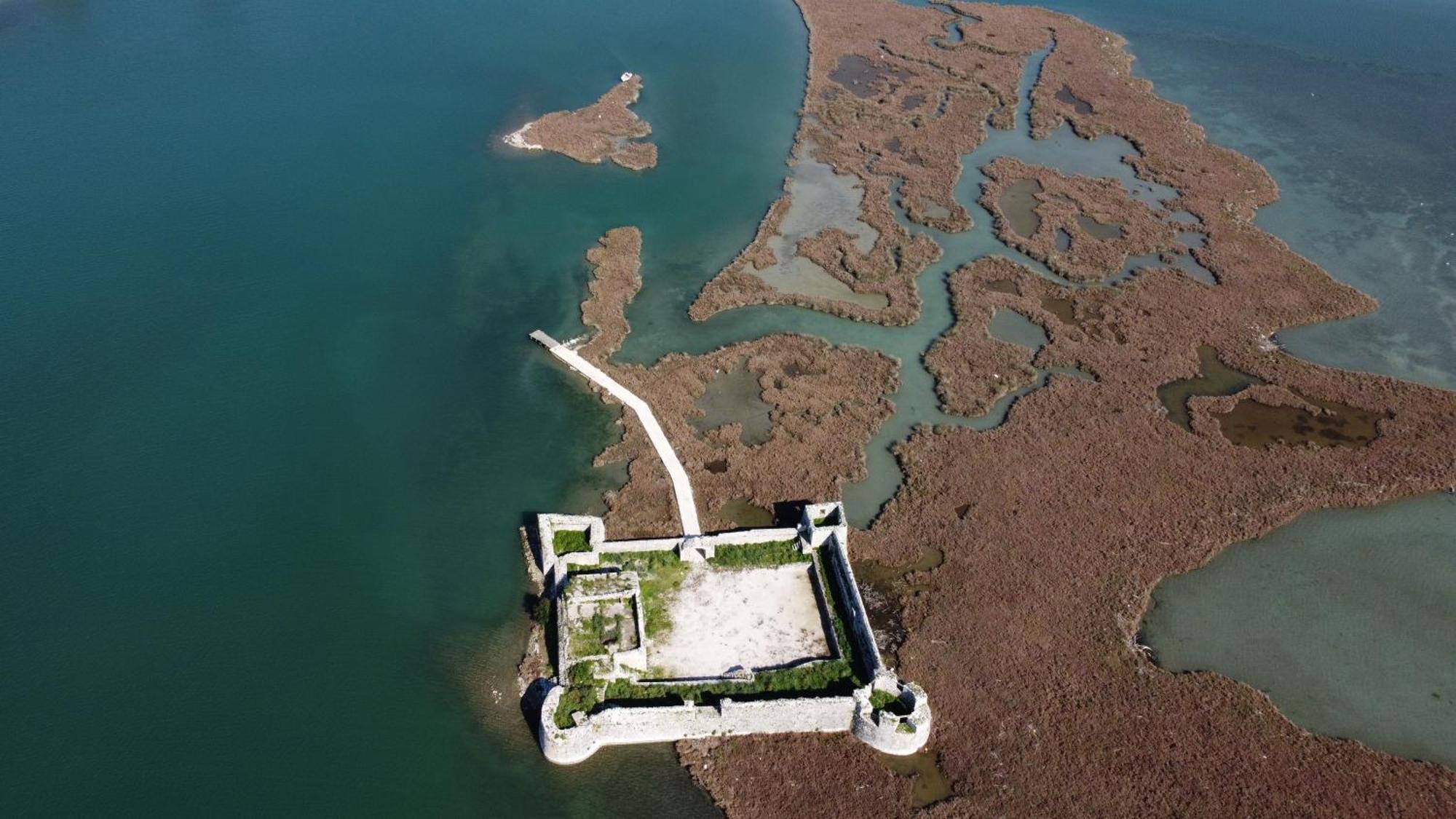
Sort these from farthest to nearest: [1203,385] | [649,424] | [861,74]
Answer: [861,74]
[1203,385]
[649,424]

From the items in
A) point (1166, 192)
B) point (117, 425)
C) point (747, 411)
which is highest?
point (1166, 192)

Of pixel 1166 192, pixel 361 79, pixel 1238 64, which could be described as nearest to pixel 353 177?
pixel 361 79

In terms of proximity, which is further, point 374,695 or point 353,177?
point 353,177

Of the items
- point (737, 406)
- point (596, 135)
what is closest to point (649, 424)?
point (737, 406)

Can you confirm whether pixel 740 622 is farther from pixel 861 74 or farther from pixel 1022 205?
pixel 861 74

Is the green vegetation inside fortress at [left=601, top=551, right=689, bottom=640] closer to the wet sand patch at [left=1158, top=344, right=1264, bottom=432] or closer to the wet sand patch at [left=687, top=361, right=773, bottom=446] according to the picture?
the wet sand patch at [left=687, top=361, right=773, bottom=446]

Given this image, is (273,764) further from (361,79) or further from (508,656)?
(361,79)

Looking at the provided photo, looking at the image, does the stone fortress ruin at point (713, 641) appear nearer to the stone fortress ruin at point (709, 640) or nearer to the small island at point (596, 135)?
the stone fortress ruin at point (709, 640)

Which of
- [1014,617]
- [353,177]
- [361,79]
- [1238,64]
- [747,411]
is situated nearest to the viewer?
[1014,617]
